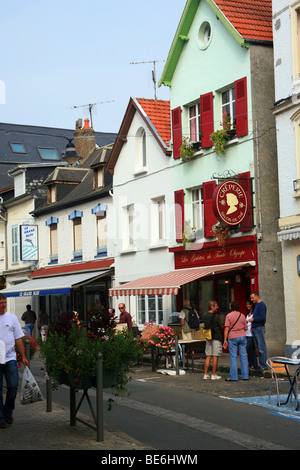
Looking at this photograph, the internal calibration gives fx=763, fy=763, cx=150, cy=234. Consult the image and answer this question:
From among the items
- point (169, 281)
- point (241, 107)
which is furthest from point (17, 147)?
point (241, 107)

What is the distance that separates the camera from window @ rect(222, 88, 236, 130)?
21998mm

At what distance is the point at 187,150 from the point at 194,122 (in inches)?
43.9

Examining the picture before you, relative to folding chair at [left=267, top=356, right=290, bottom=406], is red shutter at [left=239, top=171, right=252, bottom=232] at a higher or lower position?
higher

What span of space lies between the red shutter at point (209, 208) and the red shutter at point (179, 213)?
1.54m

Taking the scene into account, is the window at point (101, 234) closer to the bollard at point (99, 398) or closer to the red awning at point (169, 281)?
the red awning at point (169, 281)

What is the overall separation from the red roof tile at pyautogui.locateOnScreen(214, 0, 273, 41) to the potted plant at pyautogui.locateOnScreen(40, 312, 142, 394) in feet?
46.0

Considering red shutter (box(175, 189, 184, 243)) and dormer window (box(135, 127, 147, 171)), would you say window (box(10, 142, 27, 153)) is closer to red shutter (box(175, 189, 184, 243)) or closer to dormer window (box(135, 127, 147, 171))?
dormer window (box(135, 127, 147, 171))

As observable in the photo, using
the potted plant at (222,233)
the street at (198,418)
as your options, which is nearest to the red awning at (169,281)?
the potted plant at (222,233)

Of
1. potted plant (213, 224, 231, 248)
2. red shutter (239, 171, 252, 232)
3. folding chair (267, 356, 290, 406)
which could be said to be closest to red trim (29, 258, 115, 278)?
potted plant (213, 224, 231, 248)

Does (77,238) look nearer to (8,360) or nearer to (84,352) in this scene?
(8,360)

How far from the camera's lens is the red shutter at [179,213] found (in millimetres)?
24406

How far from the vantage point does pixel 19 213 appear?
3841 cm

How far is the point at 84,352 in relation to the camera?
9.02 metres
